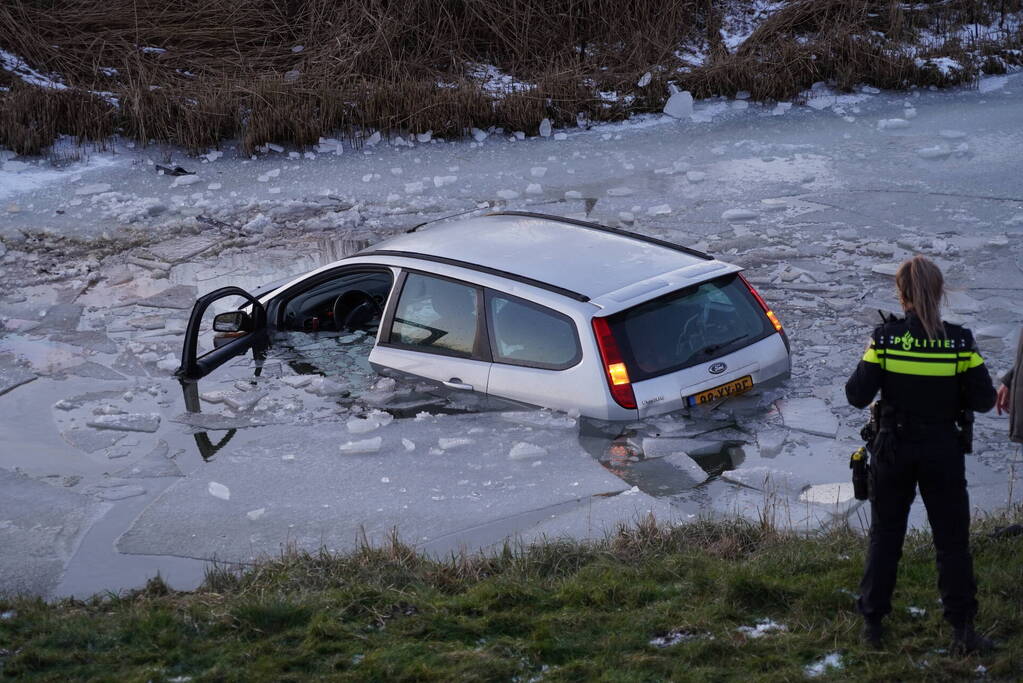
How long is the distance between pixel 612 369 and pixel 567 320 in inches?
18.0

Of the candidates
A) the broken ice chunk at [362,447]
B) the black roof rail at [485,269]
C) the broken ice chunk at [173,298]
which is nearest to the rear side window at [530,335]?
the black roof rail at [485,269]

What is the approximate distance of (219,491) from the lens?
7.68 m

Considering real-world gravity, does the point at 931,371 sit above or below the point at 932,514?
above

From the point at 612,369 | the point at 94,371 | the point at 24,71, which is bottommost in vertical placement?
the point at 94,371

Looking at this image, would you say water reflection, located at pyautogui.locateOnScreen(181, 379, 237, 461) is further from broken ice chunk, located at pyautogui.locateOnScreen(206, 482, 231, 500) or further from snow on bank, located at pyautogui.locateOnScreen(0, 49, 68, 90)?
snow on bank, located at pyautogui.locateOnScreen(0, 49, 68, 90)

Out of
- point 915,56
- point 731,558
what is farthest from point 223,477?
point 915,56

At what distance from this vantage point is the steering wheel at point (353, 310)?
10.2 m

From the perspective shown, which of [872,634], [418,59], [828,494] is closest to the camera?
[872,634]

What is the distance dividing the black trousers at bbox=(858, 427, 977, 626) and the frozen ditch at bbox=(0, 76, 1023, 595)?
1898 millimetres

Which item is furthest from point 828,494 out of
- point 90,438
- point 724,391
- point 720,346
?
point 90,438

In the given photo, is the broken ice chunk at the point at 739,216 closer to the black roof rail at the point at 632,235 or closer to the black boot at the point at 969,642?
the black roof rail at the point at 632,235

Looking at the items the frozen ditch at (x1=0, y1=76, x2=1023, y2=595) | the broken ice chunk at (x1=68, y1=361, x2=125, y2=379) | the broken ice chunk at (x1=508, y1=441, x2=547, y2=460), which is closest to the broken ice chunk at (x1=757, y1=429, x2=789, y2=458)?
the frozen ditch at (x1=0, y1=76, x2=1023, y2=595)

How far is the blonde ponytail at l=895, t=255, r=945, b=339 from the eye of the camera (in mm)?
4633

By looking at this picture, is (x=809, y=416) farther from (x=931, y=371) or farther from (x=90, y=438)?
(x=90, y=438)
